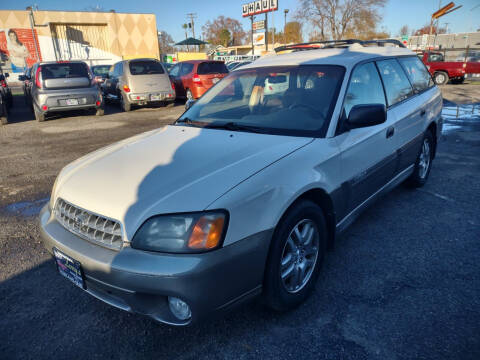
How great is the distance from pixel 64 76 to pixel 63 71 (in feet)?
0.77

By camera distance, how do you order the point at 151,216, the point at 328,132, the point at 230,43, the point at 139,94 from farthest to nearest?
the point at 230,43 < the point at 139,94 < the point at 328,132 < the point at 151,216

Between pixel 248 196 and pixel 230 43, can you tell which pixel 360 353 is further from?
pixel 230 43

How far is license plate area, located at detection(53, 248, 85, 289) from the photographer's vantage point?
206 centimetres

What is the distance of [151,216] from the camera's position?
6.14ft

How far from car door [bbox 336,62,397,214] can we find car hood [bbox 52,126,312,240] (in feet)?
1.52

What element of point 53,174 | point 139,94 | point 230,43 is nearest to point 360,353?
point 53,174

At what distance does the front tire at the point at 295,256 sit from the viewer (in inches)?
83.4

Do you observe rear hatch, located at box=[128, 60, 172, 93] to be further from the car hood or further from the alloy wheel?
the alloy wheel

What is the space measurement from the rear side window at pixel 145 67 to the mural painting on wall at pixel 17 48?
28661 millimetres

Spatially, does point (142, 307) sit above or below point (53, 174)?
above

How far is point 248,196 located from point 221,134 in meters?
0.99

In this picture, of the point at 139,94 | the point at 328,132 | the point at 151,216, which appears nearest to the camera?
the point at 151,216

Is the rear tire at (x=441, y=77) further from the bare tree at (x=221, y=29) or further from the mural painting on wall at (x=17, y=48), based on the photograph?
the bare tree at (x=221, y=29)

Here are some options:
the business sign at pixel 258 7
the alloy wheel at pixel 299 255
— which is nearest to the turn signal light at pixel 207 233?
the alloy wheel at pixel 299 255
